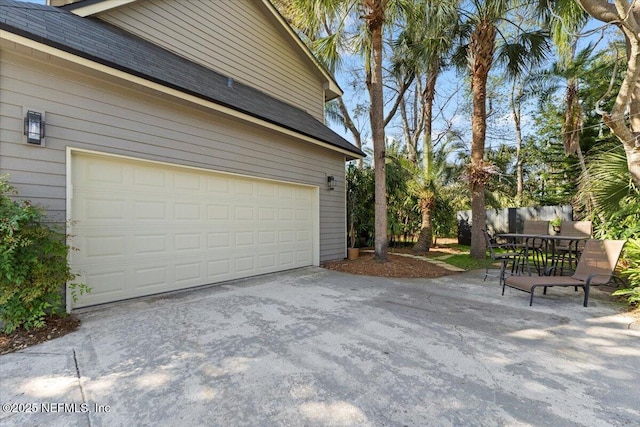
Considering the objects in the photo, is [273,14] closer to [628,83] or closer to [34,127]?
[34,127]

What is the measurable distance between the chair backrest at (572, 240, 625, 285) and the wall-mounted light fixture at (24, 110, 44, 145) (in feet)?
25.5

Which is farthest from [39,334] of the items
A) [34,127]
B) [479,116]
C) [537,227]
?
[479,116]

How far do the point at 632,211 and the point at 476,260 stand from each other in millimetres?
4122

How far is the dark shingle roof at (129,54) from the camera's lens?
3.67 m

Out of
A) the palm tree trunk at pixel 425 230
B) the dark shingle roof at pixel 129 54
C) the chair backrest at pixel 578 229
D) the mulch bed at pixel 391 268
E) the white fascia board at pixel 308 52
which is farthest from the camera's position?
the palm tree trunk at pixel 425 230

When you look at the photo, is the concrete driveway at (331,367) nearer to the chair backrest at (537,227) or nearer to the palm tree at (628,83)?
the palm tree at (628,83)

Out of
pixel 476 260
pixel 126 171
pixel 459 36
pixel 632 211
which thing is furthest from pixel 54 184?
pixel 459 36

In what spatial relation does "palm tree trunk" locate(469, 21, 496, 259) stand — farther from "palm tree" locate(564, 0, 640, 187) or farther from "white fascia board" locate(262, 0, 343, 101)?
"white fascia board" locate(262, 0, 343, 101)

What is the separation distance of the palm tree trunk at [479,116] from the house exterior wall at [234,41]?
15.3 ft

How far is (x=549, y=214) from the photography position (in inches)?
453

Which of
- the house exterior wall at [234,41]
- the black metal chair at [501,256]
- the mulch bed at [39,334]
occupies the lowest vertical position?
the mulch bed at [39,334]

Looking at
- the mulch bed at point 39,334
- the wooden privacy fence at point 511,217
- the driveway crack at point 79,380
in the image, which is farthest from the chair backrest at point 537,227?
the mulch bed at point 39,334

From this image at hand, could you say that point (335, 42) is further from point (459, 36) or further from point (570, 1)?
point (570, 1)

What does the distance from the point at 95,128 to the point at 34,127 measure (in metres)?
0.66
